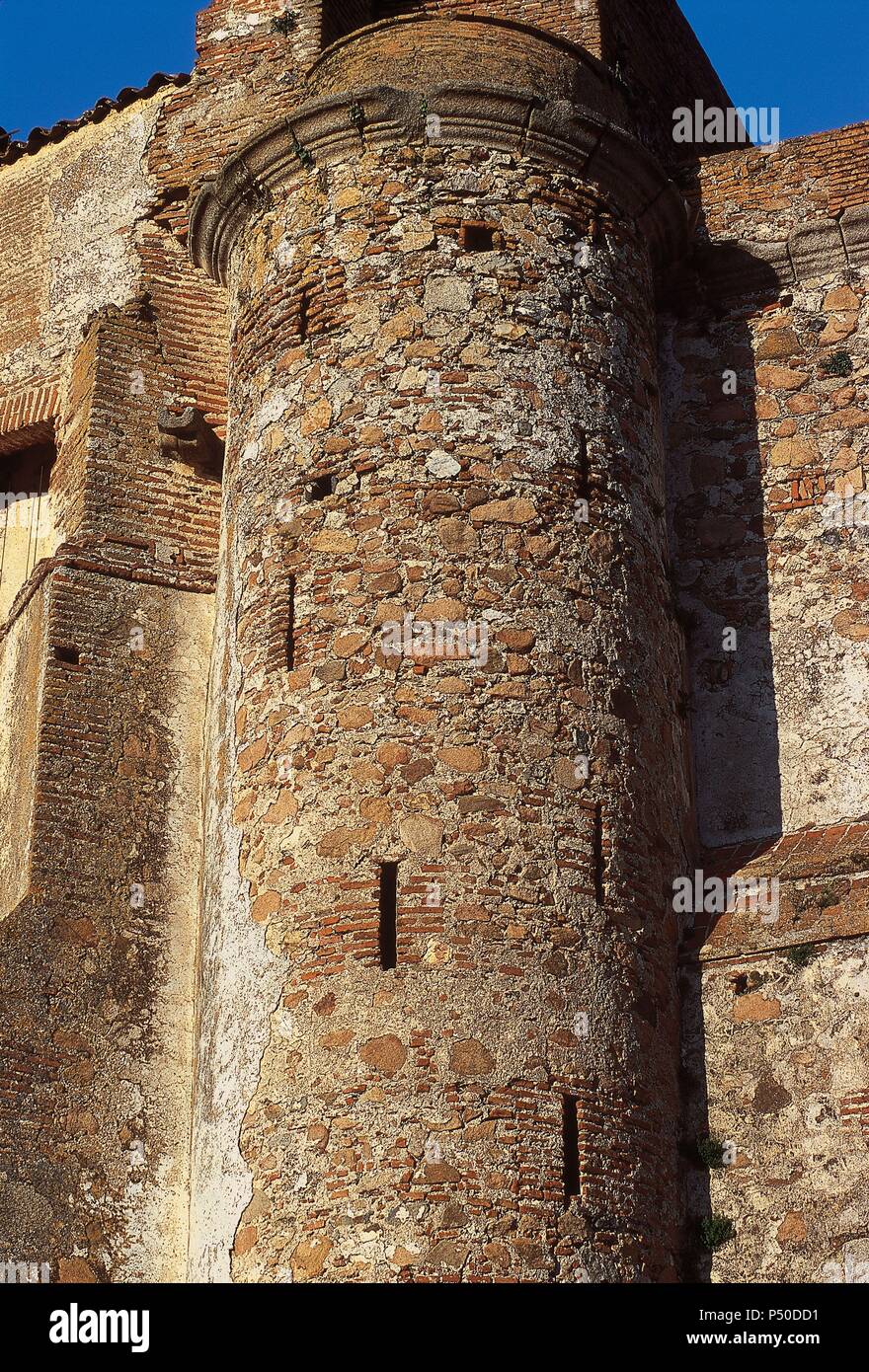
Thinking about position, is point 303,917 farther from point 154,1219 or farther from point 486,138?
point 486,138

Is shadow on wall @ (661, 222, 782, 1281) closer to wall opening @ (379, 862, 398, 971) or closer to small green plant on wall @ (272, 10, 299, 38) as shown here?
wall opening @ (379, 862, 398, 971)

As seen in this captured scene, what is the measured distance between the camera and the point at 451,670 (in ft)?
35.4

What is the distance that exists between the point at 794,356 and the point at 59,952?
5.10 metres

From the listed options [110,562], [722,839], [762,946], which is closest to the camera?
[762,946]

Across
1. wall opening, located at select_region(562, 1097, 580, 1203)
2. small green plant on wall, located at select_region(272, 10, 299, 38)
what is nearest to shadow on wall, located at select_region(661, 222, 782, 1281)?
wall opening, located at select_region(562, 1097, 580, 1203)

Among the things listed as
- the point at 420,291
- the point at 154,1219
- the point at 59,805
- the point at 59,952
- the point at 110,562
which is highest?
the point at 420,291

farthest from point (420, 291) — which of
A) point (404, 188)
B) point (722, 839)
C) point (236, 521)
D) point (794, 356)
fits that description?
point (722, 839)

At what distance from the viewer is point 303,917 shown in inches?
415

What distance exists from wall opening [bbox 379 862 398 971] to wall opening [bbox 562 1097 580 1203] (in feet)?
3.24

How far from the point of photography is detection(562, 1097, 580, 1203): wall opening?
32.6ft

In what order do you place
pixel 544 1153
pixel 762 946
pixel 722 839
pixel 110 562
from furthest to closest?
pixel 110 562
pixel 722 839
pixel 762 946
pixel 544 1153

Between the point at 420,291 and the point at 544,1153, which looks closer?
the point at 544,1153

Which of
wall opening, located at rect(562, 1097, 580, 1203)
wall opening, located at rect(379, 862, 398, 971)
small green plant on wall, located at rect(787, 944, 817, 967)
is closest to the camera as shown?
wall opening, located at rect(562, 1097, 580, 1203)

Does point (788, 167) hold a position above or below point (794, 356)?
above
